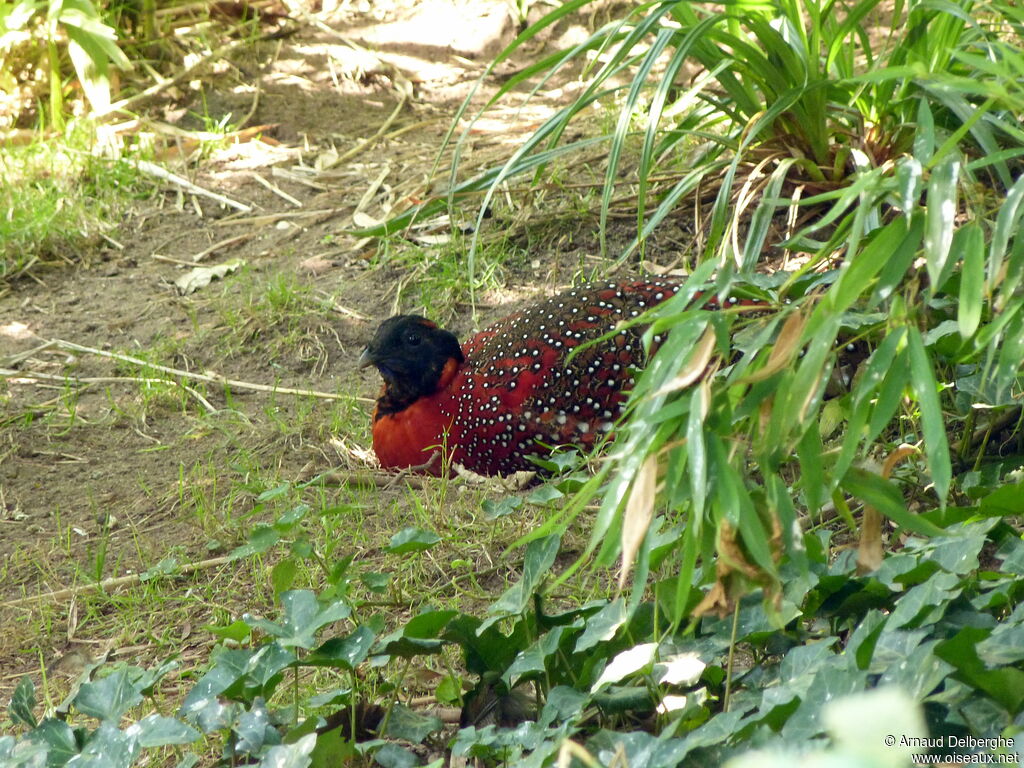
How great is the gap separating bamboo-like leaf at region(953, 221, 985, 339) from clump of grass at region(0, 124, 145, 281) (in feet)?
16.6

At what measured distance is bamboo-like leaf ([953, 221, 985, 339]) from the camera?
161cm

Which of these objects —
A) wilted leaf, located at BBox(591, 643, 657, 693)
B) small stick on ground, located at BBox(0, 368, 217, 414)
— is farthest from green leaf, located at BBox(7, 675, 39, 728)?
small stick on ground, located at BBox(0, 368, 217, 414)

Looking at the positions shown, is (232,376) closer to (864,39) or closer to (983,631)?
(864,39)

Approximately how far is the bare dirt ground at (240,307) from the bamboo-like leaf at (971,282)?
83.3 inches

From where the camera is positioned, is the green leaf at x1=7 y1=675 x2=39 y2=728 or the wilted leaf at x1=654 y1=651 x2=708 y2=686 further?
the green leaf at x1=7 y1=675 x2=39 y2=728

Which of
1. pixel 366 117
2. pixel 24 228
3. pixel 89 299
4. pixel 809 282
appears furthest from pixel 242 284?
pixel 809 282

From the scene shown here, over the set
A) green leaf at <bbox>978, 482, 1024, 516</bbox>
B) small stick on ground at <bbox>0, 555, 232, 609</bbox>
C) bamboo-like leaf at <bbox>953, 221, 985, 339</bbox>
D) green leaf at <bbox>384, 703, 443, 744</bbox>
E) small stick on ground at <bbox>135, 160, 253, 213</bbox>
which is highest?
bamboo-like leaf at <bbox>953, 221, 985, 339</bbox>

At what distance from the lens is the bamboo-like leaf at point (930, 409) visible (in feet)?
5.33

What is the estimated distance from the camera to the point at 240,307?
521cm

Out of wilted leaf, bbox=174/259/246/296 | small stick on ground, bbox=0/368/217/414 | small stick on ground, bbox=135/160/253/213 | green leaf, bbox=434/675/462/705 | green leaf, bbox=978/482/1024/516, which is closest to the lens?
green leaf, bbox=978/482/1024/516

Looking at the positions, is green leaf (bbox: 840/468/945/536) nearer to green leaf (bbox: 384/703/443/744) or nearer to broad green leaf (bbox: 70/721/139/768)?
green leaf (bbox: 384/703/443/744)

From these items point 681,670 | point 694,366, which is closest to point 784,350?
point 694,366

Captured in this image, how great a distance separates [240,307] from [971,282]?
13.2 ft

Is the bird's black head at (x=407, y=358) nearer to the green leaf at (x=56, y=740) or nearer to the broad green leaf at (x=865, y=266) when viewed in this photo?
the green leaf at (x=56, y=740)
